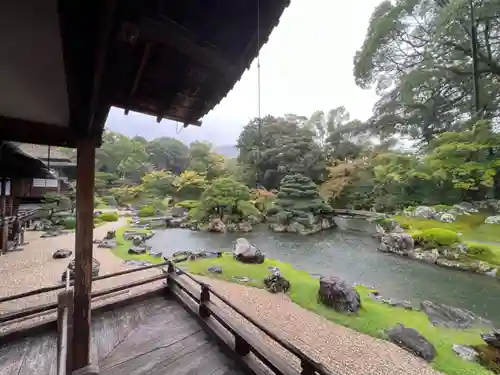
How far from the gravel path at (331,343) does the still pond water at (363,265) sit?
197 cm

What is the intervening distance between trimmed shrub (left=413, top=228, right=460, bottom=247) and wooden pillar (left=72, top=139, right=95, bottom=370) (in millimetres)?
8206

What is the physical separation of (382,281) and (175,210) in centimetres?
1132

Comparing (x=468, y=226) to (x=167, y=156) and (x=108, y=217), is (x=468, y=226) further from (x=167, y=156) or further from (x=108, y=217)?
(x=167, y=156)

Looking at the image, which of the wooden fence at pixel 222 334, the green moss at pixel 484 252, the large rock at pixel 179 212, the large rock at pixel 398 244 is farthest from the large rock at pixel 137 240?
the green moss at pixel 484 252

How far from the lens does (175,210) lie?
1433cm

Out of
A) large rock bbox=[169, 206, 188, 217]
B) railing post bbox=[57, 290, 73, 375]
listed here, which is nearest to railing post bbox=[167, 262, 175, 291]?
railing post bbox=[57, 290, 73, 375]

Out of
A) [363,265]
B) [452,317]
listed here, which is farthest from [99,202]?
[452,317]

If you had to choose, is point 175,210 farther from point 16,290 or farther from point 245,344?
point 245,344

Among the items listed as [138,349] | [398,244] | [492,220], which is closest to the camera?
[138,349]

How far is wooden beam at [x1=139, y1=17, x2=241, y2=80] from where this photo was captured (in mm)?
749

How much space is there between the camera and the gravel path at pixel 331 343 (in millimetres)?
2850

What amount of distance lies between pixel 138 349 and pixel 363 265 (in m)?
5.93

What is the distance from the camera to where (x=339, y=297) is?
420 centimetres

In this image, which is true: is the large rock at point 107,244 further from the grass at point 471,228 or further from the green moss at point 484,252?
the green moss at point 484,252
